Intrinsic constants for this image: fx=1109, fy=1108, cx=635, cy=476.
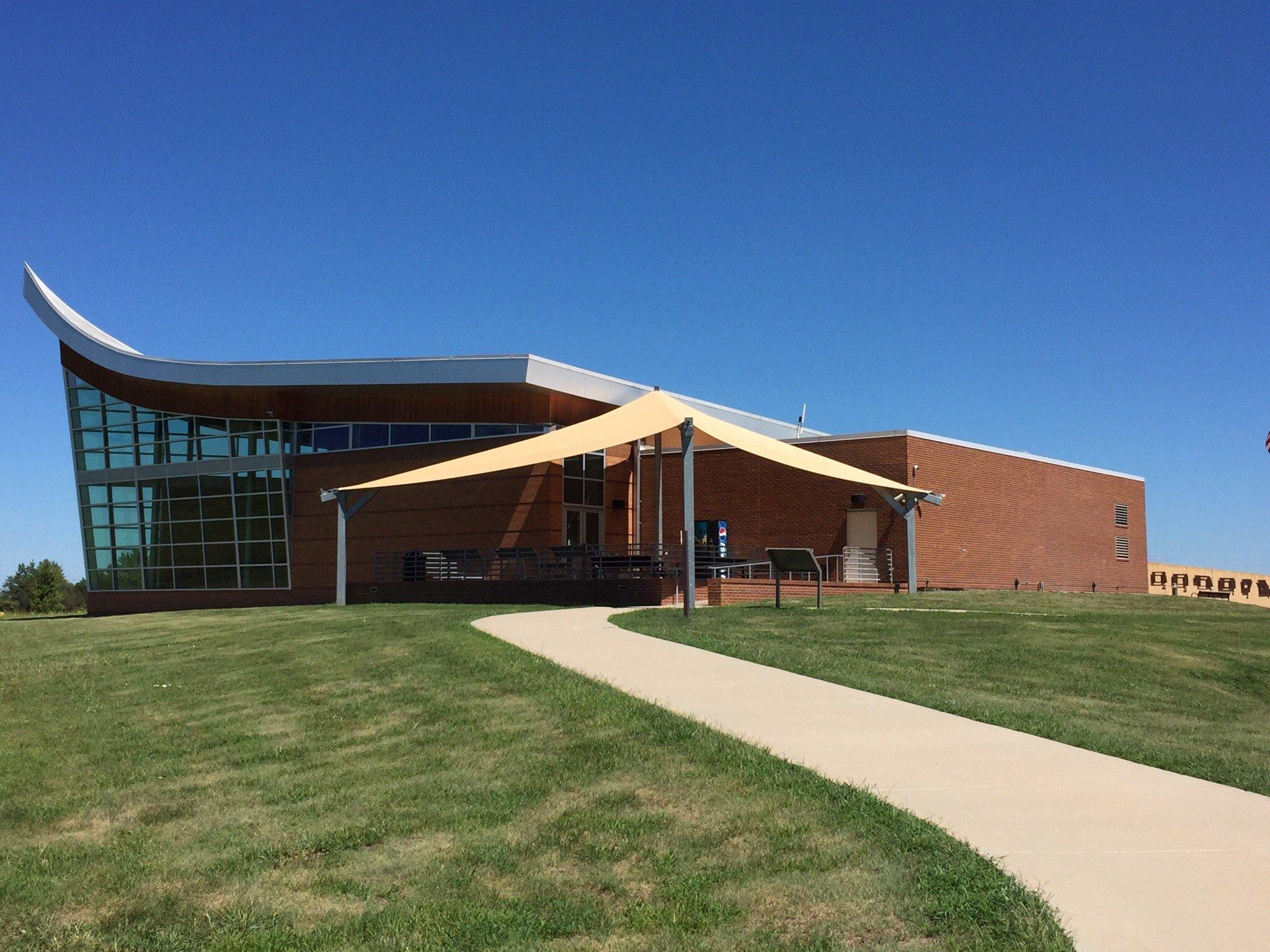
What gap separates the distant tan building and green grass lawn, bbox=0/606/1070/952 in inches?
1409

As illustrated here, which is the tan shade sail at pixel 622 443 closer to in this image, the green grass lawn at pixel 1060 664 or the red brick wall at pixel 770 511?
the green grass lawn at pixel 1060 664

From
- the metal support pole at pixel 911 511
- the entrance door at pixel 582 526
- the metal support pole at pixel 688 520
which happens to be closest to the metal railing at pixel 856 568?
the metal support pole at pixel 911 511

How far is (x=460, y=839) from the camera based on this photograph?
18.4ft

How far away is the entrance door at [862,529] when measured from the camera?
3050 centimetres

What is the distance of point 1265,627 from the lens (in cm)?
1805

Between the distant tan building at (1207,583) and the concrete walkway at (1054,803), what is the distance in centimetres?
3383

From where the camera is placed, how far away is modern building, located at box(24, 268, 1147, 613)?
3070cm

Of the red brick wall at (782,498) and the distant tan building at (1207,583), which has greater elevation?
the red brick wall at (782,498)

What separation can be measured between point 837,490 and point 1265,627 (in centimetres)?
1376

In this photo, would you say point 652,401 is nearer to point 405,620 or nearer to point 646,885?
point 405,620

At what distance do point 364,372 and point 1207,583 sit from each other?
1295 inches

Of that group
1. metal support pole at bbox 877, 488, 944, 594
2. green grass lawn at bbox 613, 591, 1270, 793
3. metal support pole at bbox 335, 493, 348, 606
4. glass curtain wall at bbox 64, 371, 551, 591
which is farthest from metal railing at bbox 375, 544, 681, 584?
metal support pole at bbox 877, 488, 944, 594

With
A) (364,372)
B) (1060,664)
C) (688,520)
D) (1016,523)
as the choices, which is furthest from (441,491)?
(1060,664)

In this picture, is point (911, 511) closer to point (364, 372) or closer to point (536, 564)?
point (536, 564)
